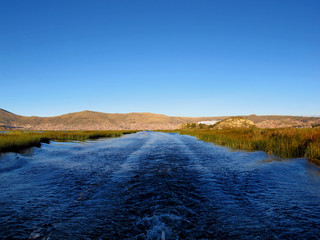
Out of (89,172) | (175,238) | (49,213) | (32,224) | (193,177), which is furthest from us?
(89,172)

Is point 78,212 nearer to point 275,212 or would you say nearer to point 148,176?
point 148,176

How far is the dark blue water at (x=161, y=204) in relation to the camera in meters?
3.50

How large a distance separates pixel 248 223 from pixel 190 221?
1.13m

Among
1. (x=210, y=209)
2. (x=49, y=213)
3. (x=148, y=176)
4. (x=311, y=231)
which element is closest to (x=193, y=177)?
(x=148, y=176)

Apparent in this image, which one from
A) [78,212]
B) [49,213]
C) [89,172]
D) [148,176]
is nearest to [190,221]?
[78,212]

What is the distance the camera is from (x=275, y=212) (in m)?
4.27

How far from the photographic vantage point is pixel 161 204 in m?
4.72

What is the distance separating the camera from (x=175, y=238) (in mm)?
3221

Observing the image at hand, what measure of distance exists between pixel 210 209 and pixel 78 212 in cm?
297

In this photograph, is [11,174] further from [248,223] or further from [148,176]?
[248,223]

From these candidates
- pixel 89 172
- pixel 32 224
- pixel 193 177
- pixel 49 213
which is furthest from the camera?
pixel 89 172

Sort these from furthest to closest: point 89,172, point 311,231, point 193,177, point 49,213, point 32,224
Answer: point 89,172 < point 193,177 < point 49,213 < point 32,224 < point 311,231

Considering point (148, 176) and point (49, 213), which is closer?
point (49, 213)

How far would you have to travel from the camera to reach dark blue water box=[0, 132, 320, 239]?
350cm
